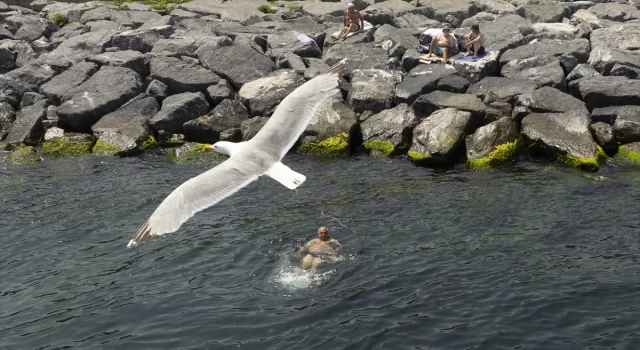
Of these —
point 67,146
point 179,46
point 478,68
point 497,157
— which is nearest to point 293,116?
point 497,157

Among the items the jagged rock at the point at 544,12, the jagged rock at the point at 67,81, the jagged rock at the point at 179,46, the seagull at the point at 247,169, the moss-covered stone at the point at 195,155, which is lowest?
the moss-covered stone at the point at 195,155

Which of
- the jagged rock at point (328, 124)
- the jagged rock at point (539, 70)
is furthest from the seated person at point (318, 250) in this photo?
the jagged rock at point (539, 70)

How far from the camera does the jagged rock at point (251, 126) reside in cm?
2123

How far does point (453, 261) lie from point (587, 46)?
13.9m

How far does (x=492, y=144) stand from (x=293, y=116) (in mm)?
7118

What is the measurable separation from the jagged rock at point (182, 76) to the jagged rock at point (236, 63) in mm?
454

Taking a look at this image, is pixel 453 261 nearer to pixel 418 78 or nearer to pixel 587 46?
pixel 418 78

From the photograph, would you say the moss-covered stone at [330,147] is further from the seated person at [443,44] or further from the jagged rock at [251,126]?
the seated person at [443,44]

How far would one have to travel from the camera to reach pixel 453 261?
13406 mm

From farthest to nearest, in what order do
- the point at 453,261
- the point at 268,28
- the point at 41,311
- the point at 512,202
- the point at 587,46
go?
the point at 268,28, the point at 587,46, the point at 512,202, the point at 453,261, the point at 41,311

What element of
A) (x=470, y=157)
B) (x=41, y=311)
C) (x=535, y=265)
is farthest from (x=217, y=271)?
(x=470, y=157)

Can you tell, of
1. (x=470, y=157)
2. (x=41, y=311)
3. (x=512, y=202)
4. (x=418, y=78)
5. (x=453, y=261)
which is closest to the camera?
(x=41, y=311)

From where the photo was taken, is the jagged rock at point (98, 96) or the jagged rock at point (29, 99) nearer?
the jagged rock at point (98, 96)

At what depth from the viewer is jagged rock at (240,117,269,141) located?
21.2 m
